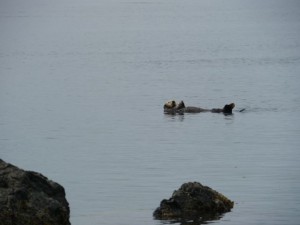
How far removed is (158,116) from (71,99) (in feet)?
35.7

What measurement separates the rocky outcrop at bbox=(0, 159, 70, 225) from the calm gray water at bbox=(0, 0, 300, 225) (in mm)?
3138

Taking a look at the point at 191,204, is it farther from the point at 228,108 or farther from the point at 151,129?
the point at 228,108

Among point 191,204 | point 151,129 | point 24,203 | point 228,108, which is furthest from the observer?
point 228,108

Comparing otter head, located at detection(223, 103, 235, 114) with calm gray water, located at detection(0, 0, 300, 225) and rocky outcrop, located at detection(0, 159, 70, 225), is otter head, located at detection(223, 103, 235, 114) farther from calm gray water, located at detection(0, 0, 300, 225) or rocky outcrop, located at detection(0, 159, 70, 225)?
→ rocky outcrop, located at detection(0, 159, 70, 225)

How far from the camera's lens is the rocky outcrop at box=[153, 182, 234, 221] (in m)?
20.8

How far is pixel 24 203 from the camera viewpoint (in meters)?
18.3

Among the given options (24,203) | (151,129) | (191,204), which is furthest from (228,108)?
(24,203)

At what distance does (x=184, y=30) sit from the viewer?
155375 mm

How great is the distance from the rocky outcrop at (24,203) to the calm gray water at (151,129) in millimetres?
3138

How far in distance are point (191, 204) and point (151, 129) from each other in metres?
18.7

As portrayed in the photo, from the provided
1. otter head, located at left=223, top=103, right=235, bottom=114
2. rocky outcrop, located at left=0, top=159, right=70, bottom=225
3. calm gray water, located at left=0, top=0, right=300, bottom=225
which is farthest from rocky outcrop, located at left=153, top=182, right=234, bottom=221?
otter head, located at left=223, top=103, right=235, bottom=114

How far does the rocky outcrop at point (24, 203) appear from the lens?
59.5 feet

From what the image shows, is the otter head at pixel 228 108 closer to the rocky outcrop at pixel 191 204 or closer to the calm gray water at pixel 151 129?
the calm gray water at pixel 151 129

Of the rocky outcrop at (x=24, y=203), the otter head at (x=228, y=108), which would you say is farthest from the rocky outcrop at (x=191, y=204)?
the otter head at (x=228, y=108)
